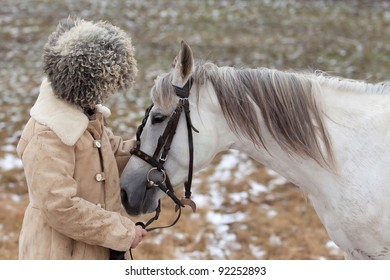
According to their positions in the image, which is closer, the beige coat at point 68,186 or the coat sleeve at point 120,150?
the beige coat at point 68,186

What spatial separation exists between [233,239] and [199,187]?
142 cm

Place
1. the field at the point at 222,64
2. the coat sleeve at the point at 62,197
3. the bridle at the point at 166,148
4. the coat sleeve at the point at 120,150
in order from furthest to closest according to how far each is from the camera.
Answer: the field at the point at 222,64, the coat sleeve at the point at 120,150, the bridle at the point at 166,148, the coat sleeve at the point at 62,197

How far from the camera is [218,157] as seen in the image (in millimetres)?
7574

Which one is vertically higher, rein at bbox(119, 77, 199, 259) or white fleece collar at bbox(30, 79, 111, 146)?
white fleece collar at bbox(30, 79, 111, 146)

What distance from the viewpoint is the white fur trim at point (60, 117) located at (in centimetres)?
223

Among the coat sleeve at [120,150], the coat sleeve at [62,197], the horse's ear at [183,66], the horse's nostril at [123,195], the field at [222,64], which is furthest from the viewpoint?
the field at [222,64]

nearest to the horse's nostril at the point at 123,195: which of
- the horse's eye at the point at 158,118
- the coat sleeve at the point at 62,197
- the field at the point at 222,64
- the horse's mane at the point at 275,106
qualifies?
the coat sleeve at the point at 62,197

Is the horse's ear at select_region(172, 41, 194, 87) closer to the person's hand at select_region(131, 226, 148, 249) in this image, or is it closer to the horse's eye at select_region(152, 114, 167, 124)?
the horse's eye at select_region(152, 114, 167, 124)

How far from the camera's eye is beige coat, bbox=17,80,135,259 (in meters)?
2.19

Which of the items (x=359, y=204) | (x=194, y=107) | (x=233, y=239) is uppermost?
(x=194, y=107)

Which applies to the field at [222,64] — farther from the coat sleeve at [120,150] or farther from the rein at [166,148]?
the coat sleeve at [120,150]

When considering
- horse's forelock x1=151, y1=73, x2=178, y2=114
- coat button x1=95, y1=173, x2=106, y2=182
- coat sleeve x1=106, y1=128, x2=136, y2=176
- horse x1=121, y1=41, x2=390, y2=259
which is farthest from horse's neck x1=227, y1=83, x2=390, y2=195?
coat button x1=95, y1=173, x2=106, y2=182
